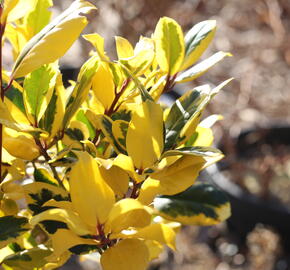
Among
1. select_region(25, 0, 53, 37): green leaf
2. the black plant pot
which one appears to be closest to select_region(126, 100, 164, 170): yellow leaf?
select_region(25, 0, 53, 37): green leaf

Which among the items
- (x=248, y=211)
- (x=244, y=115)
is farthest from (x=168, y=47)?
(x=244, y=115)

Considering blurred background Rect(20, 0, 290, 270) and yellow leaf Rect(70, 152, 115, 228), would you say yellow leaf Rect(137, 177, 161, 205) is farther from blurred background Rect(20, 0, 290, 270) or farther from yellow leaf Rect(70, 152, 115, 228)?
blurred background Rect(20, 0, 290, 270)

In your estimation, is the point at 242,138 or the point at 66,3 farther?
the point at 66,3

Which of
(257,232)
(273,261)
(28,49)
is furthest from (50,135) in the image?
(273,261)

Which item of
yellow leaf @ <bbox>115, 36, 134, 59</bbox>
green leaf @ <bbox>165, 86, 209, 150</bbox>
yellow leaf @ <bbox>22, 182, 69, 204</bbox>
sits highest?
yellow leaf @ <bbox>115, 36, 134, 59</bbox>

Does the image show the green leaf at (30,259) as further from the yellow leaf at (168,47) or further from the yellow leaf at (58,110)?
the yellow leaf at (168,47)

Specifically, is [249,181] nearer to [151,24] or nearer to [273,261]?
[273,261]
